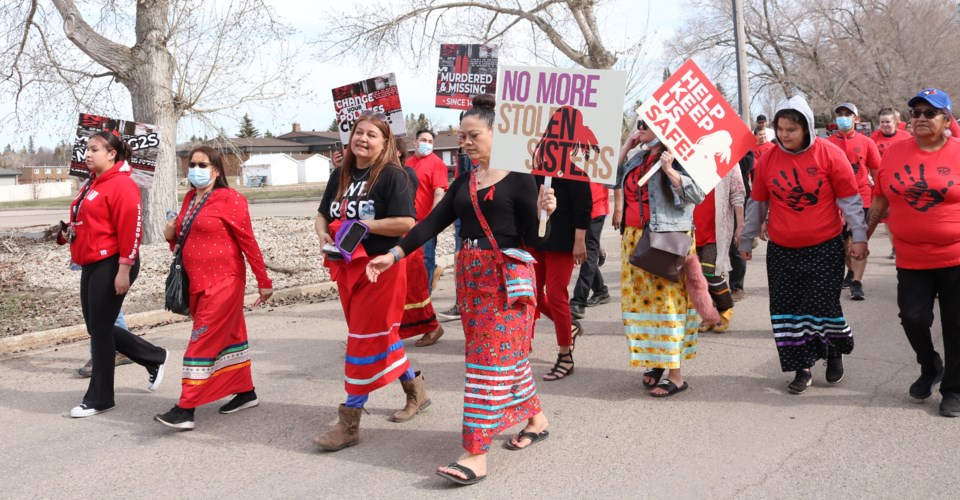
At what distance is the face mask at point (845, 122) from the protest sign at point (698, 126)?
4.22 m

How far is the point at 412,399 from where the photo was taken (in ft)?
17.4

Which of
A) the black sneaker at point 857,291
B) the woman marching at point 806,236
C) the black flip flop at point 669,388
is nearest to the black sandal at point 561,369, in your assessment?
the black flip flop at point 669,388

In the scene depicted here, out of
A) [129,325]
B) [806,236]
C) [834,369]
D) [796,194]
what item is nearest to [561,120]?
[796,194]

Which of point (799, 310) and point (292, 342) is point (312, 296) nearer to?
point (292, 342)

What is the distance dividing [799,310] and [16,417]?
17.6 feet

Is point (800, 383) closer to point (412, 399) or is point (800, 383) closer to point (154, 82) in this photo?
point (412, 399)

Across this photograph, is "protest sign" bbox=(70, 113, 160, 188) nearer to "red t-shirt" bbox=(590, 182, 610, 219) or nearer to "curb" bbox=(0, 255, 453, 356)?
"curb" bbox=(0, 255, 453, 356)

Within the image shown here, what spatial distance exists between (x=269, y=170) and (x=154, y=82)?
61099mm

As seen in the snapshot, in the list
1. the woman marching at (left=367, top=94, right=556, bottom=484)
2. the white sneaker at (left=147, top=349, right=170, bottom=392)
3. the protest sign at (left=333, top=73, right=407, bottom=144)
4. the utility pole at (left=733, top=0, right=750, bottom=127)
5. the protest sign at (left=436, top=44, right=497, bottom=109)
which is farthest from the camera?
the utility pole at (left=733, top=0, right=750, bottom=127)

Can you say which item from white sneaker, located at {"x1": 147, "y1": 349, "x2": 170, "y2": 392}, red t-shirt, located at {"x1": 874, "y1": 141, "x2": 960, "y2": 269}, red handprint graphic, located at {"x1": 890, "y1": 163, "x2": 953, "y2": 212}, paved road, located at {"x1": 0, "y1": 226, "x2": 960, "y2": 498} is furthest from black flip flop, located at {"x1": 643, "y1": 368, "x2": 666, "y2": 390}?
white sneaker, located at {"x1": 147, "y1": 349, "x2": 170, "y2": 392}

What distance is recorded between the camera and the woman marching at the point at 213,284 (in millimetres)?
5223

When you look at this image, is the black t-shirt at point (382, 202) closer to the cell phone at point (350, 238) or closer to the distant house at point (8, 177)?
the cell phone at point (350, 238)

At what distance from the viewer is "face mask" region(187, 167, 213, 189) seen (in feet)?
17.7

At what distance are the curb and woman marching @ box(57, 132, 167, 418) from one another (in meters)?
2.30
